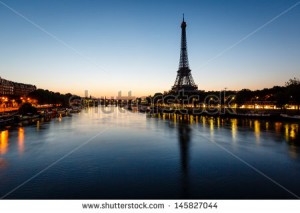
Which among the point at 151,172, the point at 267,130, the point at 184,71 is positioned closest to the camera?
the point at 151,172

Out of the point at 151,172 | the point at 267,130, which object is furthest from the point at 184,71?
the point at 151,172

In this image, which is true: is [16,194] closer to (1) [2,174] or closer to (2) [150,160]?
(1) [2,174]

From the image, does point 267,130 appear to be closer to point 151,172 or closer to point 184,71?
point 151,172

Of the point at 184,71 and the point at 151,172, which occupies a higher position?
the point at 184,71

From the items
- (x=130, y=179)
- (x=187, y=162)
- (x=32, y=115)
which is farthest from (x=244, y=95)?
(x=130, y=179)

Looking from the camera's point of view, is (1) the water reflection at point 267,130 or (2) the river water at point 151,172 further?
(1) the water reflection at point 267,130

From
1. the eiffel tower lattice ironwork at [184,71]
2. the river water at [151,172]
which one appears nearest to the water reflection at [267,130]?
the river water at [151,172]

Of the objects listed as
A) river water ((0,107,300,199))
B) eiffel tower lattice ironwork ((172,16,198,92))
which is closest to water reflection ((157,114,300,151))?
river water ((0,107,300,199))

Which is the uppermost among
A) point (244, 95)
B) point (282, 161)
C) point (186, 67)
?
point (186, 67)

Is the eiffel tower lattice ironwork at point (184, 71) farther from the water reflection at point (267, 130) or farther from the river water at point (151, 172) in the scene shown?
the river water at point (151, 172)

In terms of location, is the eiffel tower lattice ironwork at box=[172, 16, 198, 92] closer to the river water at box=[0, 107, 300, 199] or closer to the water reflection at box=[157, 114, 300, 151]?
the water reflection at box=[157, 114, 300, 151]
